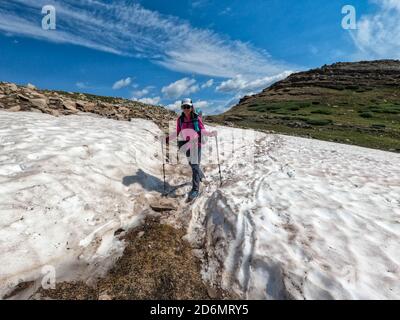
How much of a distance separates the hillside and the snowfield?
19.5m

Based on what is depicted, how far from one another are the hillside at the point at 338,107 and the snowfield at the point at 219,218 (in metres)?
19.5

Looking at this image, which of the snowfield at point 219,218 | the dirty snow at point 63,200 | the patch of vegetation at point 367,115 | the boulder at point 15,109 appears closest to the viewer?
the snowfield at point 219,218

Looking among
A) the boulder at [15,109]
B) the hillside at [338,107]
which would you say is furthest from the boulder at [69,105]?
the hillside at [338,107]

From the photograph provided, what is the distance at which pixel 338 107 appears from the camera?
57250 mm

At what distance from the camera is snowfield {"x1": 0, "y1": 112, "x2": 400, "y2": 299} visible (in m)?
5.03

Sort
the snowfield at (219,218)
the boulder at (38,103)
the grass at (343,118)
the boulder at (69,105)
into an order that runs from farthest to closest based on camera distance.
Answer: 1. the grass at (343,118)
2. the boulder at (69,105)
3. the boulder at (38,103)
4. the snowfield at (219,218)

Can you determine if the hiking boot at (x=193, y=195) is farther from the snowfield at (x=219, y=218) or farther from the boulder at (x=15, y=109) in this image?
the boulder at (x=15, y=109)

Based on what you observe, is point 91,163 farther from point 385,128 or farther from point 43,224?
point 385,128

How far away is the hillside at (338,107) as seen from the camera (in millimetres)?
32094

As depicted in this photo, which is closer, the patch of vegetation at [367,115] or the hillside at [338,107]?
the hillside at [338,107]

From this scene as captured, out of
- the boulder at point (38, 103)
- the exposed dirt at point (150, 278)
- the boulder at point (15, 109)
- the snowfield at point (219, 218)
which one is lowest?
the exposed dirt at point (150, 278)

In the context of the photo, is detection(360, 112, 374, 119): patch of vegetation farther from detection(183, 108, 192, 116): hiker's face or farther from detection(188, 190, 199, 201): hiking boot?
detection(188, 190, 199, 201): hiking boot

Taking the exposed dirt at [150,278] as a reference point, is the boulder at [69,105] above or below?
above
